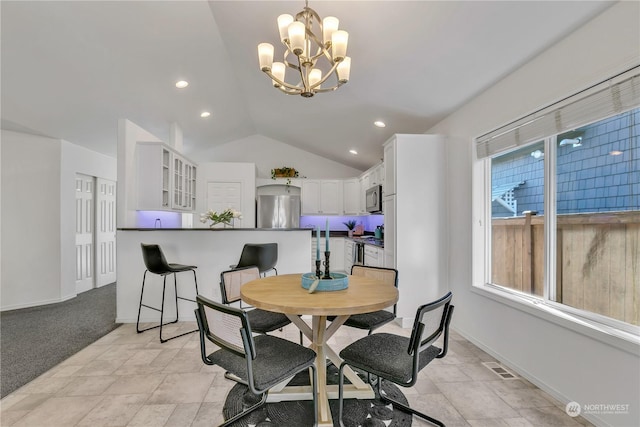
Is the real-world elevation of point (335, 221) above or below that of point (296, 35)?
below

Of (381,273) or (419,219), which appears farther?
(419,219)

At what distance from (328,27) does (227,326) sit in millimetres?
1862

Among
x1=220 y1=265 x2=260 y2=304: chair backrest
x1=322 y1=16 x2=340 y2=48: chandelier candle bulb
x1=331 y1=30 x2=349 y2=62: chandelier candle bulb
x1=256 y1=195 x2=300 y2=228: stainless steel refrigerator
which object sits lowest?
x1=220 y1=265 x2=260 y2=304: chair backrest

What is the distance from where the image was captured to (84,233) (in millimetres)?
4910

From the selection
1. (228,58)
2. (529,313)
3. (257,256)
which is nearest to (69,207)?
(228,58)

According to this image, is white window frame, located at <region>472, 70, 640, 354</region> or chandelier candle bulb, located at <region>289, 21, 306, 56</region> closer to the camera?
white window frame, located at <region>472, 70, 640, 354</region>

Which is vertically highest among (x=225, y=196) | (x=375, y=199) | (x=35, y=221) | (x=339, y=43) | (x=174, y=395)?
(x=339, y=43)

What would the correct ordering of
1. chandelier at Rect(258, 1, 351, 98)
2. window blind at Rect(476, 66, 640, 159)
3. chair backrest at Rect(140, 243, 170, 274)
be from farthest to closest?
chair backrest at Rect(140, 243, 170, 274), chandelier at Rect(258, 1, 351, 98), window blind at Rect(476, 66, 640, 159)

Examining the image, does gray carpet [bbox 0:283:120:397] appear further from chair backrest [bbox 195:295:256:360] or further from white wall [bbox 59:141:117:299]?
chair backrest [bbox 195:295:256:360]

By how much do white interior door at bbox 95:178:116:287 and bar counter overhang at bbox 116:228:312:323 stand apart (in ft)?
7.35

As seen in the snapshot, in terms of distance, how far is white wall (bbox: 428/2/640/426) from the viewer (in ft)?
5.35

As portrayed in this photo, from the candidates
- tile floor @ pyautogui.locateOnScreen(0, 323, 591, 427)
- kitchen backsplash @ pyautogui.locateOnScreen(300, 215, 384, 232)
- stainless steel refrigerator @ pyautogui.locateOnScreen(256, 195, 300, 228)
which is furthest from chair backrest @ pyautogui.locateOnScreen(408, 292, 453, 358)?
kitchen backsplash @ pyautogui.locateOnScreen(300, 215, 384, 232)

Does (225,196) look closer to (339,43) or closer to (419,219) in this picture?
(419,219)

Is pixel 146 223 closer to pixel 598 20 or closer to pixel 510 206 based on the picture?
pixel 510 206
